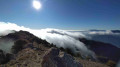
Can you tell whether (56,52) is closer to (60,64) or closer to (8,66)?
(60,64)

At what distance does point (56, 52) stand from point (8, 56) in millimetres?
19165

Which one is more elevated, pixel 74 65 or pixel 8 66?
pixel 74 65

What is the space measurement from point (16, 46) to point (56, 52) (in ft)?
98.8

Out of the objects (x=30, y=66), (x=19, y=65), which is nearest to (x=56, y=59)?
(x=30, y=66)

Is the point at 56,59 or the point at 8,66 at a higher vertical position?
the point at 56,59

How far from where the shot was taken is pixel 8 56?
26.2 metres

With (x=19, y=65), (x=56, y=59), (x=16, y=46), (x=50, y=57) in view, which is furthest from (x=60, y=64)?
(x=16, y=46)

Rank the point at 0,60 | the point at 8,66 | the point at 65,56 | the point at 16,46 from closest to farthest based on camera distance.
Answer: the point at 65,56, the point at 8,66, the point at 0,60, the point at 16,46

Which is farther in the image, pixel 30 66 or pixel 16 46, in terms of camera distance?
pixel 16 46

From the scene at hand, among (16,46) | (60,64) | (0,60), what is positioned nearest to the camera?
(60,64)

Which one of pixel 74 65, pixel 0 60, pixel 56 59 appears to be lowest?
pixel 0 60

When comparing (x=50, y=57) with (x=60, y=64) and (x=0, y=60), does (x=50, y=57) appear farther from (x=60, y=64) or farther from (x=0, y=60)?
(x=0, y=60)

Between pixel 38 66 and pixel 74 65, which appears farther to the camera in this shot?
pixel 38 66

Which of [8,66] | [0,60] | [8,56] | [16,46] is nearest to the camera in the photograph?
[8,66]
